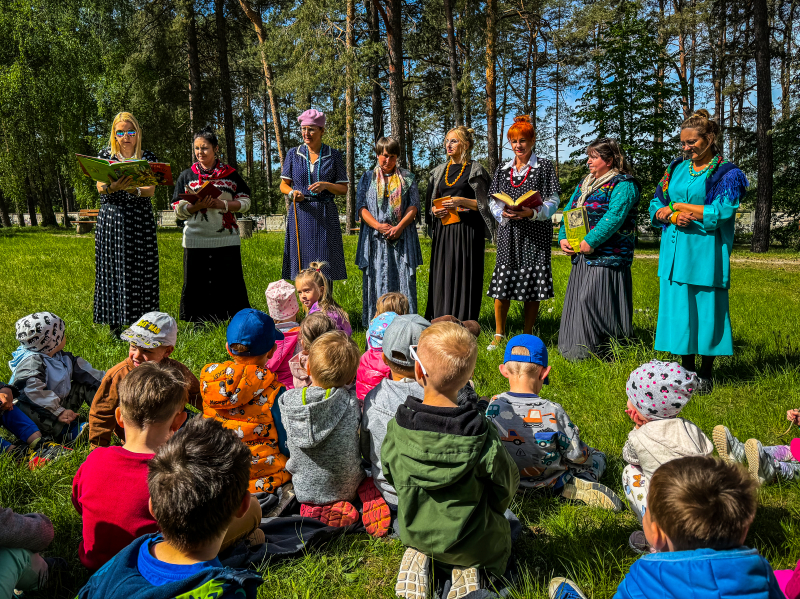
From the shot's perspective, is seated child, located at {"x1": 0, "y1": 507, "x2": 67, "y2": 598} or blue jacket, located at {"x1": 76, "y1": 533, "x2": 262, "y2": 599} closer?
blue jacket, located at {"x1": 76, "y1": 533, "x2": 262, "y2": 599}

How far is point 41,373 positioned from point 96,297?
97.1 inches

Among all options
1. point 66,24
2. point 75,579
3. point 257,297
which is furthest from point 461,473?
point 66,24

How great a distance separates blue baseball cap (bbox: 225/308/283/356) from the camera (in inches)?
115

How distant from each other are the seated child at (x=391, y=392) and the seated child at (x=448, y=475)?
0.36 metres

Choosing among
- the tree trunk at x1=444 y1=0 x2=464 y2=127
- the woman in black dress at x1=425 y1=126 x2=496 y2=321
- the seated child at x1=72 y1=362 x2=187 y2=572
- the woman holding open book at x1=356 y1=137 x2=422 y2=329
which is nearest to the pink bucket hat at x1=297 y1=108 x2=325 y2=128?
the woman holding open book at x1=356 y1=137 x2=422 y2=329

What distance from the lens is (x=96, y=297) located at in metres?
5.70

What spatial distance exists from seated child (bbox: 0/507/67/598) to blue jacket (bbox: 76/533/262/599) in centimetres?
62

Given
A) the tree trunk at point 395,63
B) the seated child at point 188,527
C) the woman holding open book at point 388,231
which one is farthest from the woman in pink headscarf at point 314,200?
the tree trunk at point 395,63

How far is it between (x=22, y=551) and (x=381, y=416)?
146 centimetres

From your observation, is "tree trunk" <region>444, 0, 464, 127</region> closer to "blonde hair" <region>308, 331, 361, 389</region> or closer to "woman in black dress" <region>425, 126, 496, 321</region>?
"woman in black dress" <region>425, 126, 496, 321</region>

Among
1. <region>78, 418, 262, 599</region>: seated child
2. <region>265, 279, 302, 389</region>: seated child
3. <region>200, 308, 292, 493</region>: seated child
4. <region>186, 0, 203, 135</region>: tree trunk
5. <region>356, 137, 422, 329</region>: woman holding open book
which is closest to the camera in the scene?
<region>78, 418, 262, 599</region>: seated child

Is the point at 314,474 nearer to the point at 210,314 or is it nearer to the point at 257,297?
the point at 210,314

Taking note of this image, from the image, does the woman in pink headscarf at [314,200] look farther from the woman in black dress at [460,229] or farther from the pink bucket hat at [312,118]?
the woman in black dress at [460,229]

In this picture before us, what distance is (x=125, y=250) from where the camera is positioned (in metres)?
5.51
